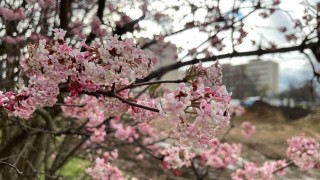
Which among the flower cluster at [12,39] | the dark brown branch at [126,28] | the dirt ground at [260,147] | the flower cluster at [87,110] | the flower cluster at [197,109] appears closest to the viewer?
the flower cluster at [197,109]

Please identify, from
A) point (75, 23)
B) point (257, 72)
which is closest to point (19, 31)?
point (75, 23)

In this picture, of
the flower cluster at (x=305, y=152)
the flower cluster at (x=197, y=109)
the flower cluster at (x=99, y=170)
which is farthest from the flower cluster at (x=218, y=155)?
the flower cluster at (x=197, y=109)

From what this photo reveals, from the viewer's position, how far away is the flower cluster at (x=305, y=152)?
4.66 meters

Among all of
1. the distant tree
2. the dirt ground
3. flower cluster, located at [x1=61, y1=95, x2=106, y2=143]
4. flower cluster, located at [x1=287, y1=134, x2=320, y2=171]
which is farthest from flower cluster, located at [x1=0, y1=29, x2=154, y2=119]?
the dirt ground

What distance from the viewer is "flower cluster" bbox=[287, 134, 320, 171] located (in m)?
4.66

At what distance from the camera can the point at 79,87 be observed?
1905 mm

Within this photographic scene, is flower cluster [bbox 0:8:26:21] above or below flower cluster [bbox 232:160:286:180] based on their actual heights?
above

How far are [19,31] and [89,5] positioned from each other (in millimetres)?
906

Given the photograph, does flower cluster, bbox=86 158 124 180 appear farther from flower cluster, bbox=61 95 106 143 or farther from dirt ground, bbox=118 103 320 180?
dirt ground, bbox=118 103 320 180

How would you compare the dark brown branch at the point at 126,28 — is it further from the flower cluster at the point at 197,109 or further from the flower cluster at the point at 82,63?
the flower cluster at the point at 197,109

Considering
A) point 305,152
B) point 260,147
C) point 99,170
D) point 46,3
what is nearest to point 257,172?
point 305,152

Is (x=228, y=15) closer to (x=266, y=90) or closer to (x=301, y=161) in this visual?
(x=301, y=161)

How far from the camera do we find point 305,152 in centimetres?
471

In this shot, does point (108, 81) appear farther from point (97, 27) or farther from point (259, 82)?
point (259, 82)
